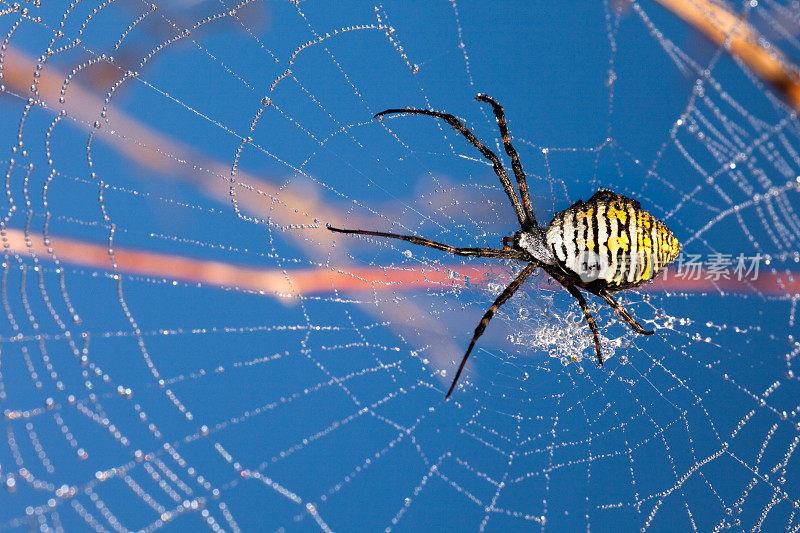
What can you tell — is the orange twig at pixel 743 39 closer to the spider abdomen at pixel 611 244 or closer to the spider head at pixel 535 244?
→ the spider abdomen at pixel 611 244

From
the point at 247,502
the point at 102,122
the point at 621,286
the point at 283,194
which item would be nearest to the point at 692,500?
the point at 621,286

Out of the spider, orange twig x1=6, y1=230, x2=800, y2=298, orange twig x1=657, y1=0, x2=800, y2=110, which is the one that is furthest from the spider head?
orange twig x1=657, y1=0, x2=800, y2=110

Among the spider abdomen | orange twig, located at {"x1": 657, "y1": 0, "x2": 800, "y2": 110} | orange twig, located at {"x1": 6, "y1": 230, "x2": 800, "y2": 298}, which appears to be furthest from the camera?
orange twig, located at {"x1": 6, "y1": 230, "x2": 800, "y2": 298}

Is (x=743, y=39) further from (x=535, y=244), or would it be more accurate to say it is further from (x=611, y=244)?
(x=535, y=244)

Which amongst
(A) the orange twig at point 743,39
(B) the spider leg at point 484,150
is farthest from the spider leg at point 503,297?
(A) the orange twig at point 743,39

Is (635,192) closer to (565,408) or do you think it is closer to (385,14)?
(565,408)

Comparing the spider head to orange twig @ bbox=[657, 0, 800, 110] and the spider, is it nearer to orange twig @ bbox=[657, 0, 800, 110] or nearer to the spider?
the spider
